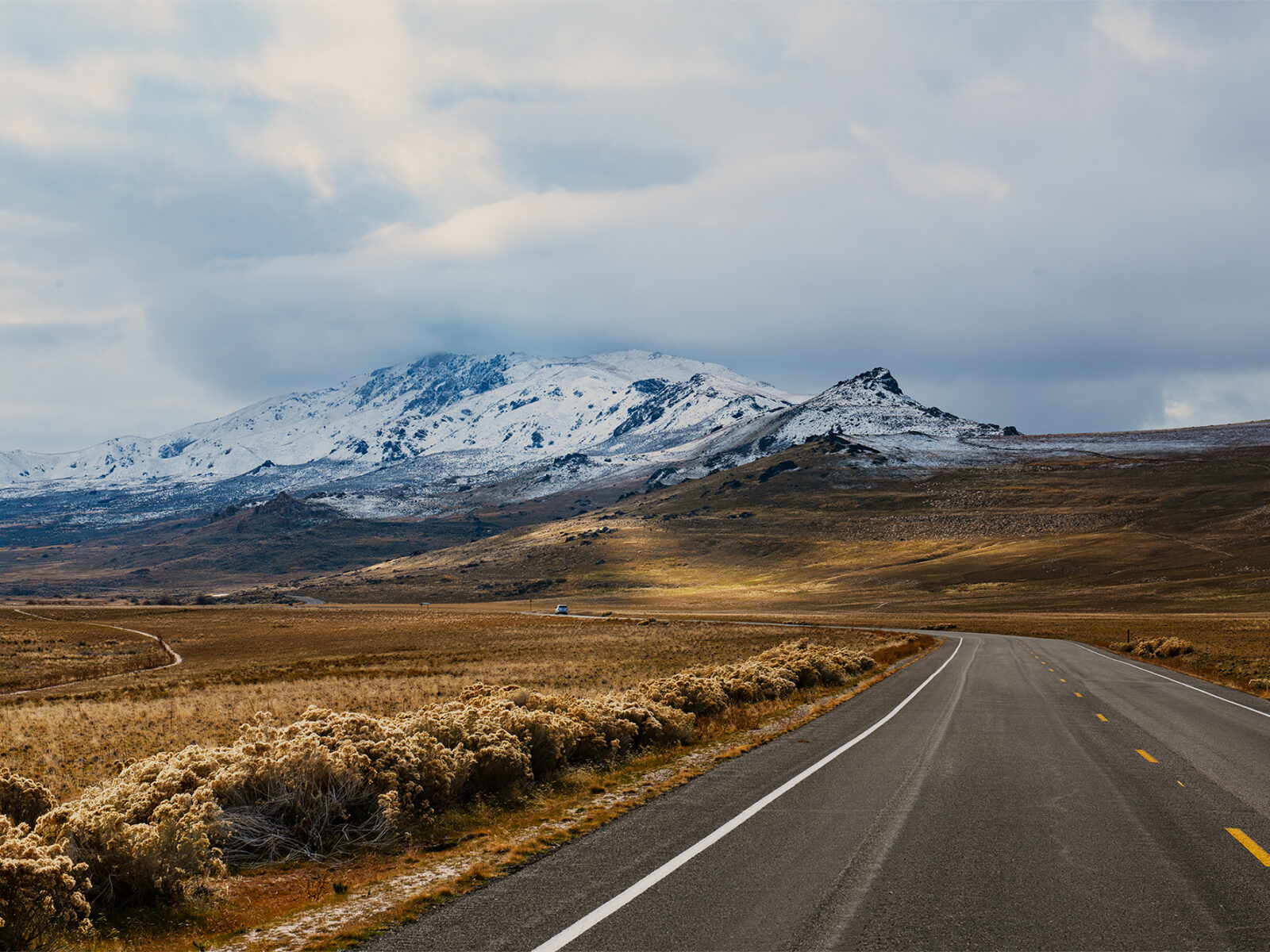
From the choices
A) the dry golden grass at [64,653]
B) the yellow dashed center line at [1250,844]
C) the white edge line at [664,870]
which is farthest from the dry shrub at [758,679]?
the dry golden grass at [64,653]

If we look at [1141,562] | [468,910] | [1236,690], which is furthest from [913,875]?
[1141,562]

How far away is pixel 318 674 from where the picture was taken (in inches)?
1554

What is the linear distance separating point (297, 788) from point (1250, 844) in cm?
1029

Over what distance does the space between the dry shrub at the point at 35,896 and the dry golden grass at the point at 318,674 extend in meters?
9.22

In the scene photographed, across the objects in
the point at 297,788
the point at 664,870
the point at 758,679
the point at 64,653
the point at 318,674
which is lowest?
the point at 64,653

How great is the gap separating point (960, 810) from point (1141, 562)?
131569mm

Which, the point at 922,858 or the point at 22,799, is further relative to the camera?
the point at 22,799

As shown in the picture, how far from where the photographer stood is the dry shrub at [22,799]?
9070 mm

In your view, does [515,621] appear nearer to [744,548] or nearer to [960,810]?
[960,810]

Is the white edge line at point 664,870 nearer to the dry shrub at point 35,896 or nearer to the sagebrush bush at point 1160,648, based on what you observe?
the dry shrub at point 35,896

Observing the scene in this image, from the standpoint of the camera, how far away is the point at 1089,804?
1062cm

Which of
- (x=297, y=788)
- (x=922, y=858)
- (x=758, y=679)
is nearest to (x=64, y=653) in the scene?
(x=758, y=679)

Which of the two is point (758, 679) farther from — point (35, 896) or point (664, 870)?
point (35, 896)

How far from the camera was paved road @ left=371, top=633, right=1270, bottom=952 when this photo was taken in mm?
6512
